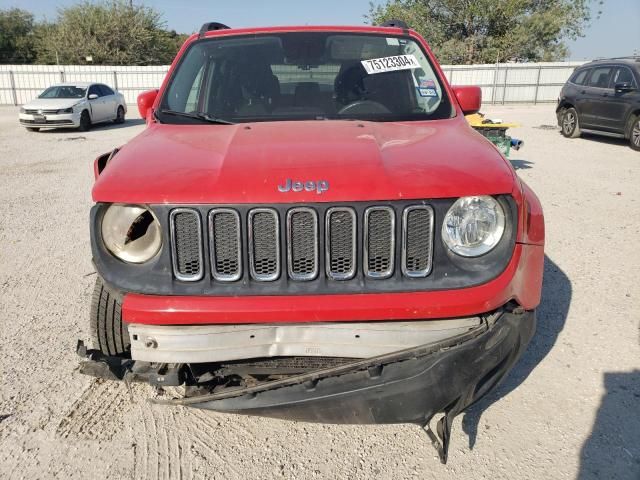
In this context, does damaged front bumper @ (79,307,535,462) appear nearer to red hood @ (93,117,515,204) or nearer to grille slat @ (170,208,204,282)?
grille slat @ (170,208,204,282)

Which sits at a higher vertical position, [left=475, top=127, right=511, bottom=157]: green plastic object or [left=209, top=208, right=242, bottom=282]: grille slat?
[left=209, top=208, right=242, bottom=282]: grille slat

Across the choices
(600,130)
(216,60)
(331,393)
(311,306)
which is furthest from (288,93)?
(600,130)

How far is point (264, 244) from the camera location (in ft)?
7.02

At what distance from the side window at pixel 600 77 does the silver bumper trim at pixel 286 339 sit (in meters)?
12.9

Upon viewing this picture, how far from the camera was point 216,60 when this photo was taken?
367 centimetres

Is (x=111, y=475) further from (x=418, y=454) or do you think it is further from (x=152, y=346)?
(x=418, y=454)

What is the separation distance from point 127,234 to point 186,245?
29cm

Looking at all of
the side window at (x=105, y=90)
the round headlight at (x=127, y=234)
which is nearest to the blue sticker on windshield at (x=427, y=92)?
the round headlight at (x=127, y=234)

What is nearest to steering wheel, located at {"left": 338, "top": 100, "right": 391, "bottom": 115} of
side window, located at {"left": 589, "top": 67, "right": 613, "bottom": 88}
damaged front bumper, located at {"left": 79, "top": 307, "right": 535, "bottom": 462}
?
damaged front bumper, located at {"left": 79, "top": 307, "right": 535, "bottom": 462}

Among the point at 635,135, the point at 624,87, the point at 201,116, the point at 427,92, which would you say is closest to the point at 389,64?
the point at 427,92

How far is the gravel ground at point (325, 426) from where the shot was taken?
2492 millimetres

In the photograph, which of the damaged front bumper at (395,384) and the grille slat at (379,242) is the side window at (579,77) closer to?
the damaged front bumper at (395,384)

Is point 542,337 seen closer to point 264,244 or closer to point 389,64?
point 389,64

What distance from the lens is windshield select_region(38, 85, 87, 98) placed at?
16.8 meters
